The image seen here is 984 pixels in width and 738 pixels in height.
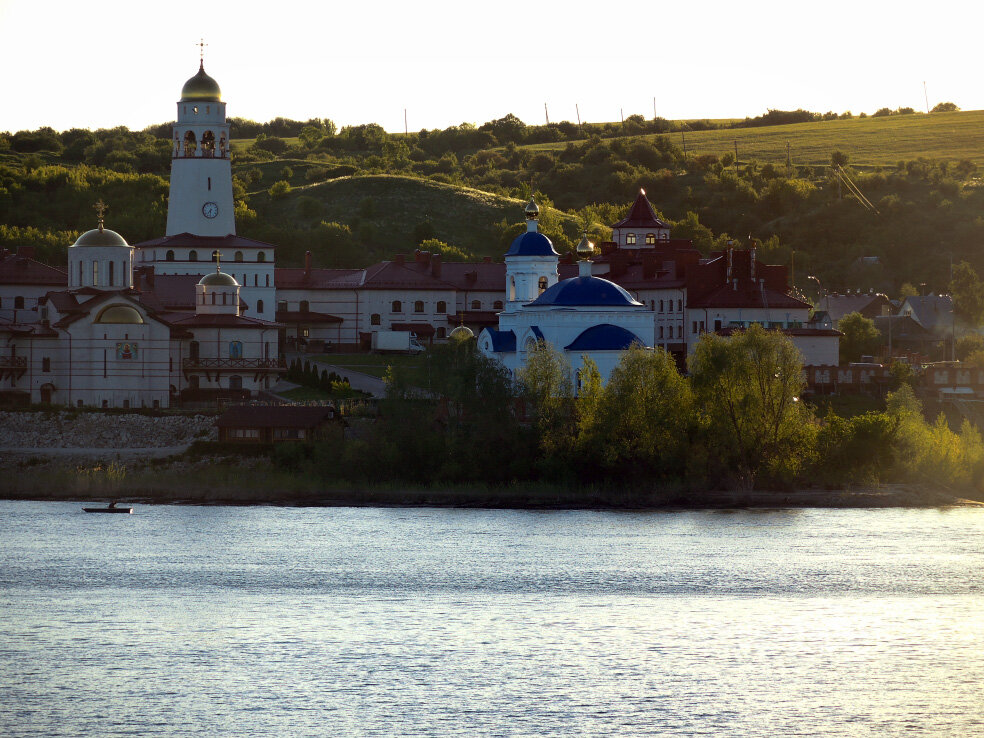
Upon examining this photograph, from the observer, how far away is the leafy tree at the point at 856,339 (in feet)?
305

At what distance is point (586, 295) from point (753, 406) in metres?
15.1

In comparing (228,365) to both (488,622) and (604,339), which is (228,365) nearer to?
(604,339)

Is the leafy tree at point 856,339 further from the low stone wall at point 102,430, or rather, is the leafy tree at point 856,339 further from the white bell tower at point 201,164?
the low stone wall at point 102,430

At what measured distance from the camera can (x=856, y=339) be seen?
93.8 metres

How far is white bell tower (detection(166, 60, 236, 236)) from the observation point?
98.4 meters

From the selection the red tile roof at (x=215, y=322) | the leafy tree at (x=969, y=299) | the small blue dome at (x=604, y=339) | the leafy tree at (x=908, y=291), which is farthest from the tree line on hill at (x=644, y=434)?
the leafy tree at (x=908, y=291)

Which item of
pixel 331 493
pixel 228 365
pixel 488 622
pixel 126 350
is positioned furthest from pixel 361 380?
pixel 488 622

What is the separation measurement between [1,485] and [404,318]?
34.5m

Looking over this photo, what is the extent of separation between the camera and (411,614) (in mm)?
46375

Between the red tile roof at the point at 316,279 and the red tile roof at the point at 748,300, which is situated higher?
the red tile roof at the point at 316,279

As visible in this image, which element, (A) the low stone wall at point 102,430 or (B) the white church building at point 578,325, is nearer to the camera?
(A) the low stone wall at point 102,430

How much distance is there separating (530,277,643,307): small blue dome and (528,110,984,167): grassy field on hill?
86649 millimetres

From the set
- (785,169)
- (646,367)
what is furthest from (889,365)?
(785,169)

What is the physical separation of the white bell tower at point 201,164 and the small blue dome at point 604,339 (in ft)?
95.2
